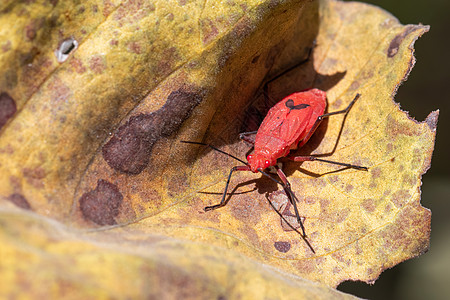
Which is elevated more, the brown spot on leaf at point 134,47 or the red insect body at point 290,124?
the brown spot on leaf at point 134,47

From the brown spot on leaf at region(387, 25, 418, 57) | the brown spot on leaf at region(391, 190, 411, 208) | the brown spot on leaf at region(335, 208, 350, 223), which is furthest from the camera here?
the brown spot on leaf at region(387, 25, 418, 57)

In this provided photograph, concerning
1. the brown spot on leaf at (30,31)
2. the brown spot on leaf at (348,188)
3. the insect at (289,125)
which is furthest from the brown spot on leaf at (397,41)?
the brown spot on leaf at (30,31)

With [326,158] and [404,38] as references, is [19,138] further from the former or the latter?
[404,38]

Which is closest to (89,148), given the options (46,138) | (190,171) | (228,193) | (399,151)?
(46,138)

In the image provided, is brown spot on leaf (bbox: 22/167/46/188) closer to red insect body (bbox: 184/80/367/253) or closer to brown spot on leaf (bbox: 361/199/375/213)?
red insect body (bbox: 184/80/367/253)

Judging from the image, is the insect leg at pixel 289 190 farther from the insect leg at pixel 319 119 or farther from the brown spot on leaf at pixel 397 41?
the brown spot on leaf at pixel 397 41

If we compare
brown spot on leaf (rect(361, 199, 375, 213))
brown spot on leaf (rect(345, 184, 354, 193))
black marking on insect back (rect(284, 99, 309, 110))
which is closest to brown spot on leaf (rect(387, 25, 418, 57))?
black marking on insect back (rect(284, 99, 309, 110))

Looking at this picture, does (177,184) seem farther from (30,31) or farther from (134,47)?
(30,31)

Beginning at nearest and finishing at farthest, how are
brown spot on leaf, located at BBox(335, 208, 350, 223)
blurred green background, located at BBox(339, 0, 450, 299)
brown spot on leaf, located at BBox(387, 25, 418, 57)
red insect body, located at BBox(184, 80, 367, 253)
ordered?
brown spot on leaf, located at BBox(335, 208, 350, 223) < brown spot on leaf, located at BBox(387, 25, 418, 57) < red insect body, located at BBox(184, 80, 367, 253) < blurred green background, located at BBox(339, 0, 450, 299)
